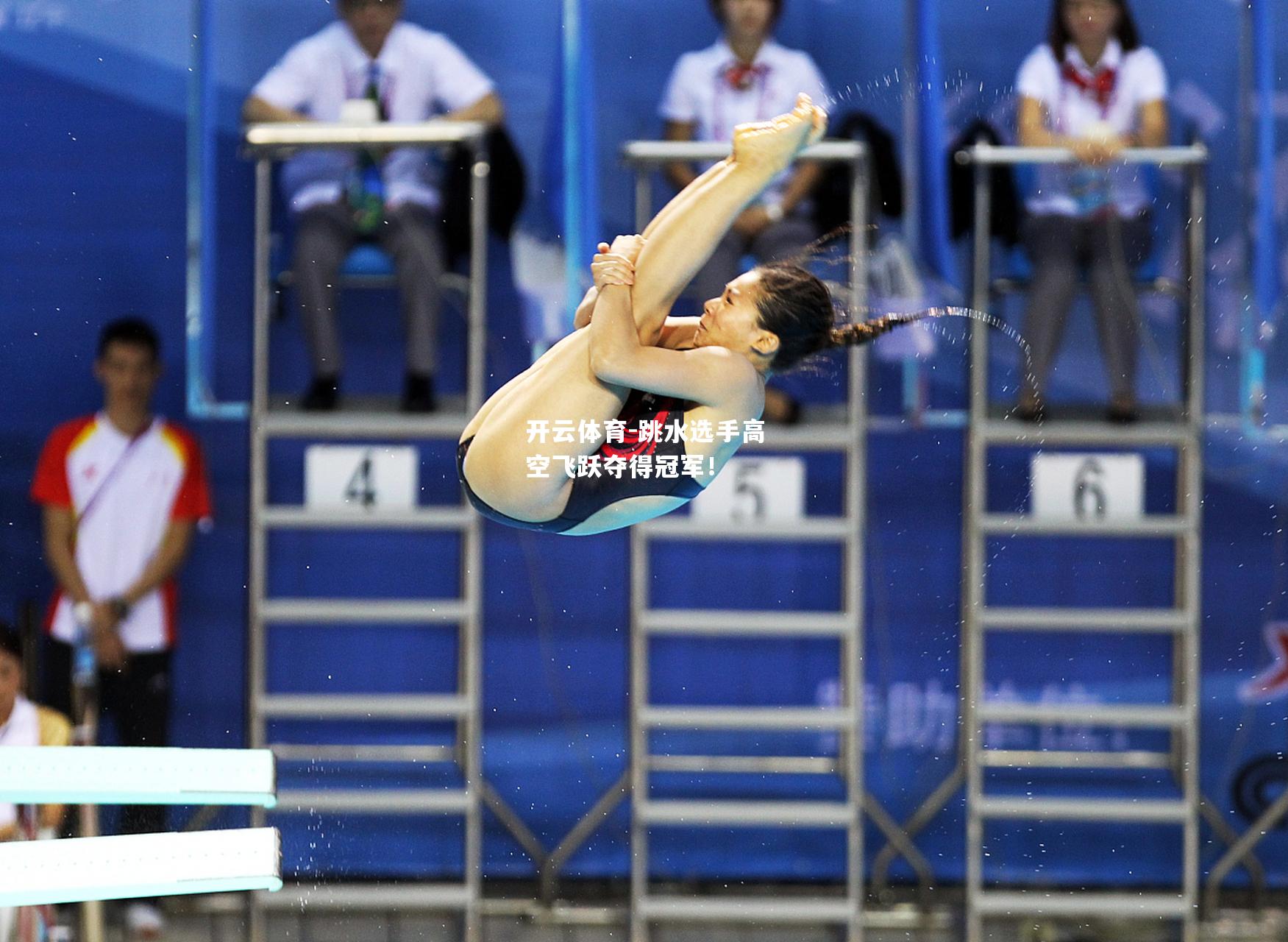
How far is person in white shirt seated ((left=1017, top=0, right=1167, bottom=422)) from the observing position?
337 centimetres

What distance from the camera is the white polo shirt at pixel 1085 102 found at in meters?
3.37

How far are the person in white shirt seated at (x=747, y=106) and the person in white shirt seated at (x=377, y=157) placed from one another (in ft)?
1.41

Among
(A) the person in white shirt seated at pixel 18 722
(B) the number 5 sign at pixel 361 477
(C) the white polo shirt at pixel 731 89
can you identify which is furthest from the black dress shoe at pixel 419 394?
(A) the person in white shirt seated at pixel 18 722

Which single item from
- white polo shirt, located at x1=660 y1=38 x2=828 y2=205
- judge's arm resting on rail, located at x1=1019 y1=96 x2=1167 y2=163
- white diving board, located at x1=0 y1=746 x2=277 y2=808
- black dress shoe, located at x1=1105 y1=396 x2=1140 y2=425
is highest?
white polo shirt, located at x1=660 y1=38 x2=828 y2=205

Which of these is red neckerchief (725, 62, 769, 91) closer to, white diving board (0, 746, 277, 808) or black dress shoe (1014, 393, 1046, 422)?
black dress shoe (1014, 393, 1046, 422)

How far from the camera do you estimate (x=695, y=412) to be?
2.41 meters

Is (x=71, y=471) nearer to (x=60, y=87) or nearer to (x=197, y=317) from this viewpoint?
(x=197, y=317)

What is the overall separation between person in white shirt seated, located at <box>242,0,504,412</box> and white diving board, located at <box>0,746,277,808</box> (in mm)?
868

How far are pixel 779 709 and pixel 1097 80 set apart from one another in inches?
61.2

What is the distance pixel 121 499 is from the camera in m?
3.43

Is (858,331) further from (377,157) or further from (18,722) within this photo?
(18,722)

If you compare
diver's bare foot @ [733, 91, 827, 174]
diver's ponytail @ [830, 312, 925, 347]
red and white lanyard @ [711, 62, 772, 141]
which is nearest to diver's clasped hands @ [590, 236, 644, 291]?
diver's bare foot @ [733, 91, 827, 174]

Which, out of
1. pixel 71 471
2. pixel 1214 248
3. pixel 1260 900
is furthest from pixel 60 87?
pixel 1260 900

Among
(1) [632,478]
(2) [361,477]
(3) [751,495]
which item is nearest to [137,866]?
(2) [361,477]
